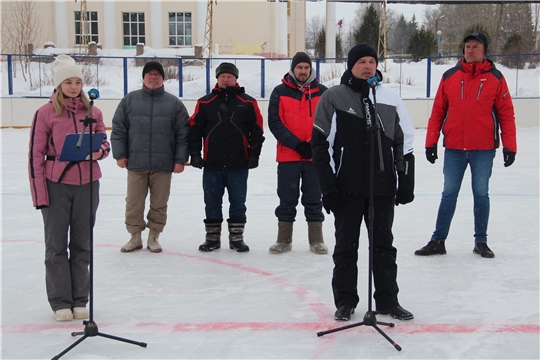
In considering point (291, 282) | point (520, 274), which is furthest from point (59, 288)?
point (520, 274)

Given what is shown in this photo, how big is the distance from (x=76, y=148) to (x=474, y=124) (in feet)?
10.2

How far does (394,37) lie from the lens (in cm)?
7275

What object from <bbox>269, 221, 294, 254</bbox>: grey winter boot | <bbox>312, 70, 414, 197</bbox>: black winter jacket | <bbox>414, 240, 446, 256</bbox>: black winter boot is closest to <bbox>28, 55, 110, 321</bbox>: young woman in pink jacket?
<bbox>312, 70, 414, 197</bbox>: black winter jacket

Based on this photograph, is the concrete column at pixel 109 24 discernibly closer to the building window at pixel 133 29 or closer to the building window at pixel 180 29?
the building window at pixel 133 29

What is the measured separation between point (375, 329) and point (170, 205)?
13.8 ft

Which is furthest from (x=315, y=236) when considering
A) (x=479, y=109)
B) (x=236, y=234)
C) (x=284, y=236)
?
(x=479, y=109)

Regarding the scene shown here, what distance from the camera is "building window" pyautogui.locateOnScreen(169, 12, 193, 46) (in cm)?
3006

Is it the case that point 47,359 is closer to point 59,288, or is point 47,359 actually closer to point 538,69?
point 59,288

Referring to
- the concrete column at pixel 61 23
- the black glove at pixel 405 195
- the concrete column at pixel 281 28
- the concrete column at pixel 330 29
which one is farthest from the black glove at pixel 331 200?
the concrete column at pixel 61 23

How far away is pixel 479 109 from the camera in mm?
5117

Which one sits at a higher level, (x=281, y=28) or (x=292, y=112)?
(x=281, y=28)

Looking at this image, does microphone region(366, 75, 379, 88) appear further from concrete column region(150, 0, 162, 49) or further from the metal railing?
concrete column region(150, 0, 162, 49)

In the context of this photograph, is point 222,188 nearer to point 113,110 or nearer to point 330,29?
point 113,110

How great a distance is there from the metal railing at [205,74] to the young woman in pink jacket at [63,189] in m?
14.0
